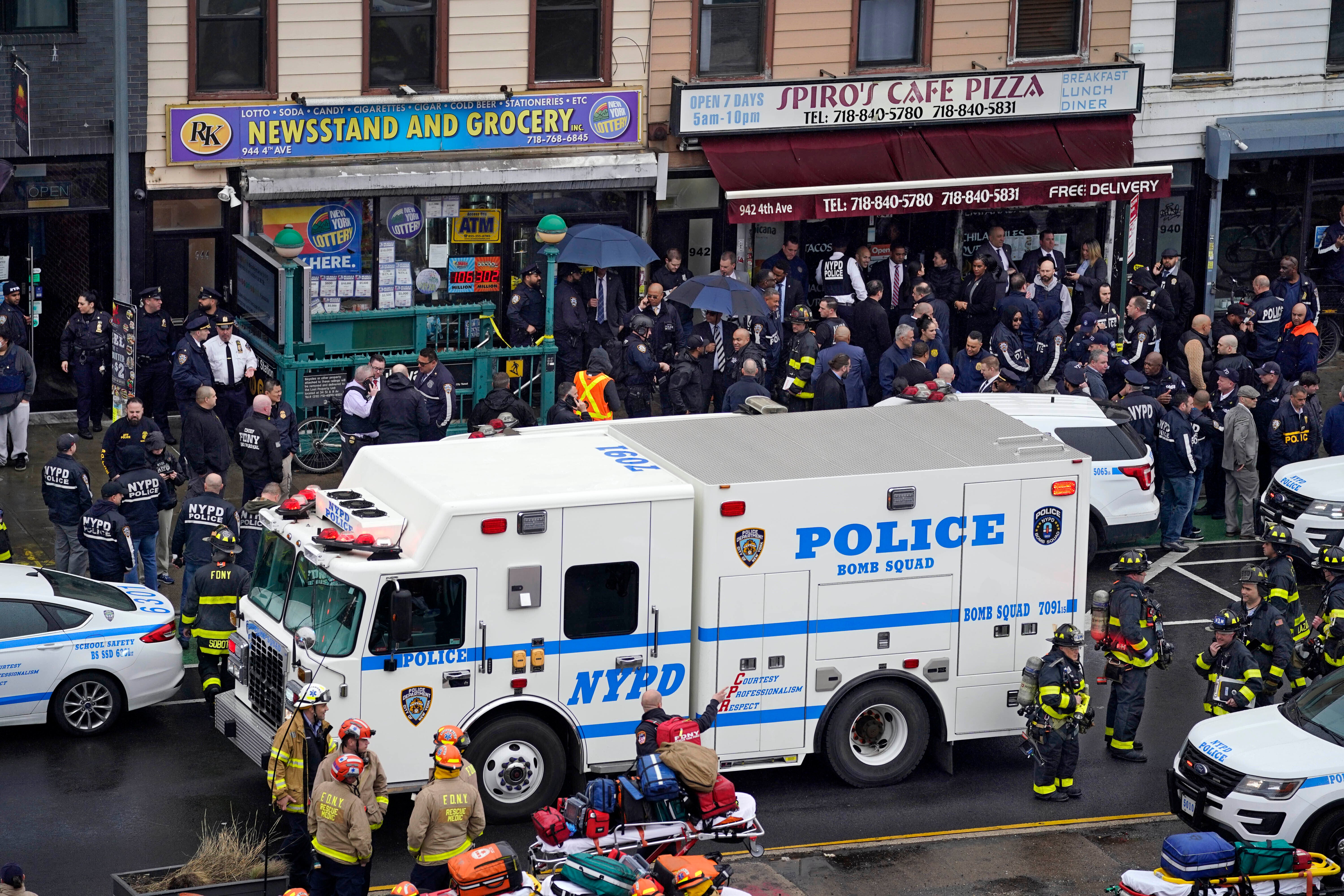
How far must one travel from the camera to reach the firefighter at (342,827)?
12.6 metres

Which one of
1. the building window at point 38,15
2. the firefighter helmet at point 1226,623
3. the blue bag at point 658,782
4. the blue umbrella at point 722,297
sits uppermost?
the building window at point 38,15

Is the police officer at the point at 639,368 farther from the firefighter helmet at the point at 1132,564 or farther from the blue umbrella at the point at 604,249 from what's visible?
the firefighter helmet at the point at 1132,564

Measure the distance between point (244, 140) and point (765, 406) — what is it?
1008 centimetres

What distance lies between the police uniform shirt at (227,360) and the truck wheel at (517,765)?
919 cm

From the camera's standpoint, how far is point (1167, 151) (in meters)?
29.3

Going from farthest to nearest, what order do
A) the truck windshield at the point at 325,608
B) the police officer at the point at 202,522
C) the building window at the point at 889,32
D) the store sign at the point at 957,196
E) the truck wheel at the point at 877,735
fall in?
the building window at the point at 889,32 < the store sign at the point at 957,196 < the police officer at the point at 202,522 < the truck wheel at the point at 877,735 < the truck windshield at the point at 325,608

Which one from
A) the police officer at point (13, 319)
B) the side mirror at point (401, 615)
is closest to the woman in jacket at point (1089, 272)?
the police officer at point (13, 319)

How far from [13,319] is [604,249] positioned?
7199 mm

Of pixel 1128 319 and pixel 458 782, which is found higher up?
pixel 1128 319

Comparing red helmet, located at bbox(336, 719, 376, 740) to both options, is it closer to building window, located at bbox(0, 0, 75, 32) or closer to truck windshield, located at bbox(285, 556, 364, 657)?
truck windshield, located at bbox(285, 556, 364, 657)

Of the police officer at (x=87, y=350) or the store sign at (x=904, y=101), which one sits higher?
the store sign at (x=904, y=101)

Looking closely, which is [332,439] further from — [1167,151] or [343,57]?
[1167,151]

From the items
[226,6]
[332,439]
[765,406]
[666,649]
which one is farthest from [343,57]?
[666,649]

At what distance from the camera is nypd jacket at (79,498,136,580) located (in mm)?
18500
